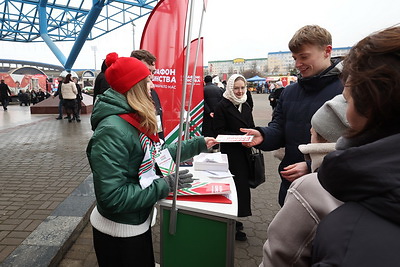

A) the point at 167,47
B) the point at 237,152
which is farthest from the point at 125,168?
the point at 167,47

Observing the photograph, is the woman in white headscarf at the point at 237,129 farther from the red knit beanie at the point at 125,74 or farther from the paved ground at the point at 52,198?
the red knit beanie at the point at 125,74

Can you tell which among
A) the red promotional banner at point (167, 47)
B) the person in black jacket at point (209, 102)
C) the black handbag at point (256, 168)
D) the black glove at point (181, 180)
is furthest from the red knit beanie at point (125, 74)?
the person in black jacket at point (209, 102)

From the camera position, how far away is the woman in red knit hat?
1.40 meters

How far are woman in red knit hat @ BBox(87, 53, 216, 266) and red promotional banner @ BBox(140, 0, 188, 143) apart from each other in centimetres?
217

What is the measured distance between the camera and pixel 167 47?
3.70 metres

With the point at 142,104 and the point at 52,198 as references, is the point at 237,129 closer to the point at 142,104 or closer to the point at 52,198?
the point at 142,104

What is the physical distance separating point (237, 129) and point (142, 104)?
166cm

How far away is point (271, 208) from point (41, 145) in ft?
19.5

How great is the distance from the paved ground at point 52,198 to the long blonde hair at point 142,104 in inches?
62.0

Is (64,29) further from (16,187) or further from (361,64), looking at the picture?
(361,64)

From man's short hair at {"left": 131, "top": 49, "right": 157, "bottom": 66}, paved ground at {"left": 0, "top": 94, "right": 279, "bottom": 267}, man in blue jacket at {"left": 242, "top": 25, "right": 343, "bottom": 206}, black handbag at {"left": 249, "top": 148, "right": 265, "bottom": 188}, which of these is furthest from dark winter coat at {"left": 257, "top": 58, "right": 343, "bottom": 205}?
man's short hair at {"left": 131, "top": 49, "right": 157, "bottom": 66}

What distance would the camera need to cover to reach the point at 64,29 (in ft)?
97.5

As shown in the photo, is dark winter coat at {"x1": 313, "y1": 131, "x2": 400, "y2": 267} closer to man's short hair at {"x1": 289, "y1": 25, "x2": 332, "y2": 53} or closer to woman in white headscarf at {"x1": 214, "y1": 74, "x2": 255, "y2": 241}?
man's short hair at {"x1": 289, "y1": 25, "x2": 332, "y2": 53}

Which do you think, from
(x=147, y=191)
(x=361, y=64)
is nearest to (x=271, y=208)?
(x=147, y=191)
